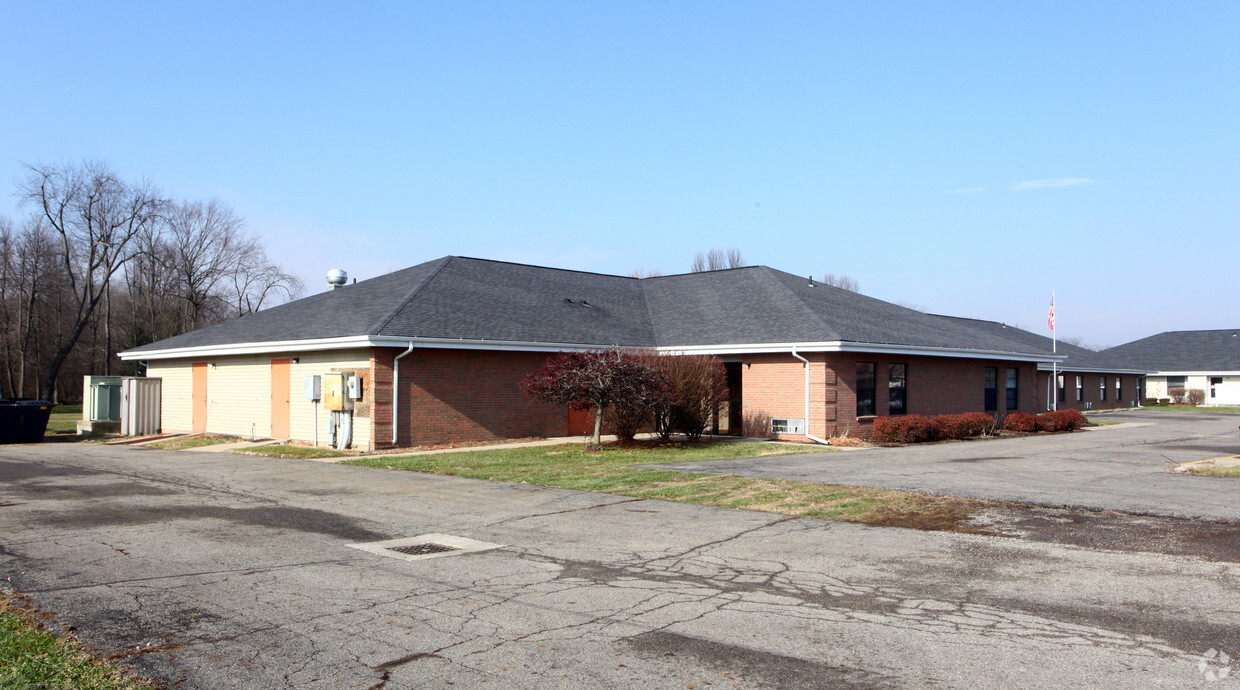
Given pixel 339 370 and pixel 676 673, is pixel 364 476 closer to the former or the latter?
pixel 339 370

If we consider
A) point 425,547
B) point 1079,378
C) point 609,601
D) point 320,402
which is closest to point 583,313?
point 320,402

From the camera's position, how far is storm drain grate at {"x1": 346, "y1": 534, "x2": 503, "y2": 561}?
896 centimetres

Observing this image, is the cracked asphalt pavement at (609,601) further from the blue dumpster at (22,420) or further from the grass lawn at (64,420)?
the grass lawn at (64,420)

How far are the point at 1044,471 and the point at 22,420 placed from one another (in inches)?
1046

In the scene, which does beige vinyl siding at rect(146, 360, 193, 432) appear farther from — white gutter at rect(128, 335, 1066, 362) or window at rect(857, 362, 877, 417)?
window at rect(857, 362, 877, 417)

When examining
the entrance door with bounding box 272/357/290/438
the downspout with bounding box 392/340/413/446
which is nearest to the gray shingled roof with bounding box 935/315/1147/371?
the downspout with bounding box 392/340/413/446

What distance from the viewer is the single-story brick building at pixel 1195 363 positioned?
5859 centimetres

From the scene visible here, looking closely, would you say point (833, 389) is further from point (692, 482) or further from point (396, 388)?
point (396, 388)

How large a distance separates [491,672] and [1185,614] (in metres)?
5.18

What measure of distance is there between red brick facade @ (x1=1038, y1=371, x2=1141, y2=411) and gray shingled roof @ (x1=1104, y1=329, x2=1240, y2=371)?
31.6ft

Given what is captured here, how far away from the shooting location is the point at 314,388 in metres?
21.4

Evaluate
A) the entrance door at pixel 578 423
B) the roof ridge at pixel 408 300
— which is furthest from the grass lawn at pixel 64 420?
the entrance door at pixel 578 423

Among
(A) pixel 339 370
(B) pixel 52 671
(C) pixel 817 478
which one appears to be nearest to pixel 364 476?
(A) pixel 339 370

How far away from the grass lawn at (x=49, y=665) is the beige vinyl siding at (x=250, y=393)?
14.9 metres
